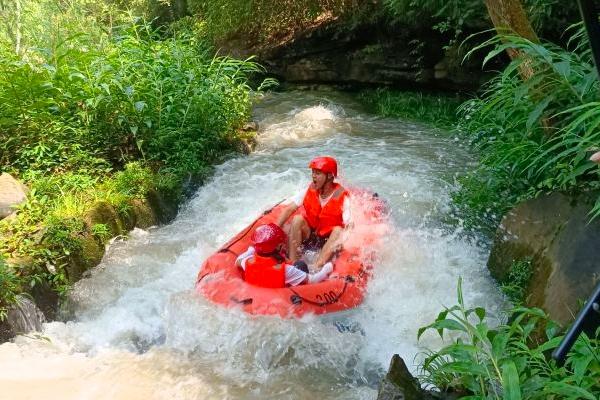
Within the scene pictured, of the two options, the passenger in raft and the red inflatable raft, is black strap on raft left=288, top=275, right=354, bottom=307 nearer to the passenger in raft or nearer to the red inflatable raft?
the red inflatable raft

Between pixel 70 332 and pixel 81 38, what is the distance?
385 centimetres

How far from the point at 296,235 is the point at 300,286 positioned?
2.73ft

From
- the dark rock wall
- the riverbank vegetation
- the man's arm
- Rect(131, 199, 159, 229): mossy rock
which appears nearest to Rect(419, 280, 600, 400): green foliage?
the man's arm

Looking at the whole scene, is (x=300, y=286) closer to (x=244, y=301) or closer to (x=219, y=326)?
(x=244, y=301)

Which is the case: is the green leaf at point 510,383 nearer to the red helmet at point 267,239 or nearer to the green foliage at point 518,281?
the green foliage at point 518,281

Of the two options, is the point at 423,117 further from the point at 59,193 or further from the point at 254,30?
the point at 59,193

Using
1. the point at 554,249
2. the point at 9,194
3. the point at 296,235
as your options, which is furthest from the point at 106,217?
the point at 554,249

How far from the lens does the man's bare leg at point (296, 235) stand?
14.6 ft

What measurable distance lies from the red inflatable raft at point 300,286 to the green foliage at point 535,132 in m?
1.03

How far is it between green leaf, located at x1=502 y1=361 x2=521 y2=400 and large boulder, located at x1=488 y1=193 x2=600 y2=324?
A: 44.8 inches

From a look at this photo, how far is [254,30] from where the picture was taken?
11398 mm

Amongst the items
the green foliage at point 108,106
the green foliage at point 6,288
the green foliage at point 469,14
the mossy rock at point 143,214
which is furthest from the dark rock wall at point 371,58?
the green foliage at point 6,288

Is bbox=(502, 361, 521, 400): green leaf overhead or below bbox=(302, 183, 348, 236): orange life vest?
overhead

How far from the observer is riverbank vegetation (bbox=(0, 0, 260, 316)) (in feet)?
14.8
